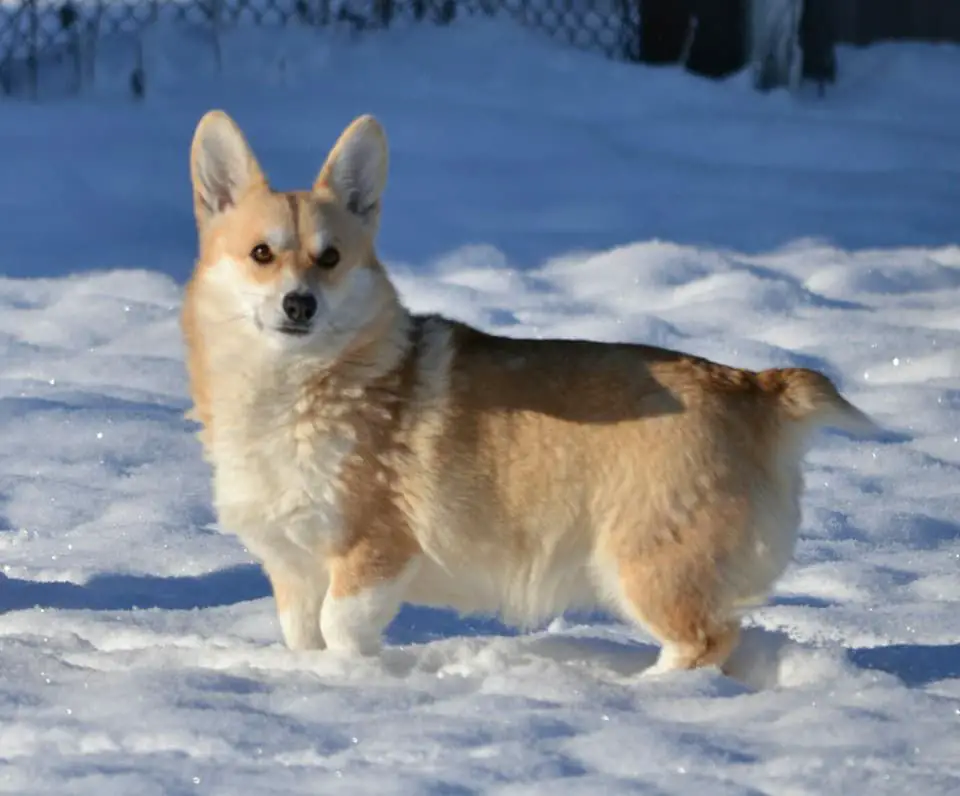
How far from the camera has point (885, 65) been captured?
35.7ft

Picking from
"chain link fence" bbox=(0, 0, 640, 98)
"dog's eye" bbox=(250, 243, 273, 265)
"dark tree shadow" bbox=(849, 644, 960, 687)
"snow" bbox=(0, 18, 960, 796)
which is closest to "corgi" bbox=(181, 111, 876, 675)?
"dog's eye" bbox=(250, 243, 273, 265)

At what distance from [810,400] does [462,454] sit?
684 millimetres

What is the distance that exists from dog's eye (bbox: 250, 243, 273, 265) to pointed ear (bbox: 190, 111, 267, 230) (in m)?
0.20

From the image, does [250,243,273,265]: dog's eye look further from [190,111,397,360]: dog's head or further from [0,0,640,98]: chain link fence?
[0,0,640,98]: chain link fence

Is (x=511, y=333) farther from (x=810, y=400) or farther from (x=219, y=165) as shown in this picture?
(x=810, y=400)

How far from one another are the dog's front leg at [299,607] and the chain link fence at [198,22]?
6.03 metres

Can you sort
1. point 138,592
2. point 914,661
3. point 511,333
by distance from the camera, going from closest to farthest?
point 914,661
point 138,592
point 511,333

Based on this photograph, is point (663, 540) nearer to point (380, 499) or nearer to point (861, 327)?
point (380, 499)

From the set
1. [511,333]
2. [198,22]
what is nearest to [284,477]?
[511,333]

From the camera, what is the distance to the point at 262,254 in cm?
352

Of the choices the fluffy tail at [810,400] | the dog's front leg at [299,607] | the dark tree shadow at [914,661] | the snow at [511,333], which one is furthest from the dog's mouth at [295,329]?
the dark tree shadow at [914,661]

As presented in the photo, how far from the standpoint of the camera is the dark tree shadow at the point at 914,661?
3570mm

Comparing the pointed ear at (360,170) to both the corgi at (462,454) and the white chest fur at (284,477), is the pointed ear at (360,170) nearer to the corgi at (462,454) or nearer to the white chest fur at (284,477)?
the corgi at (462,454)

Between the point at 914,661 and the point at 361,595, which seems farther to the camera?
the point at 914,661
